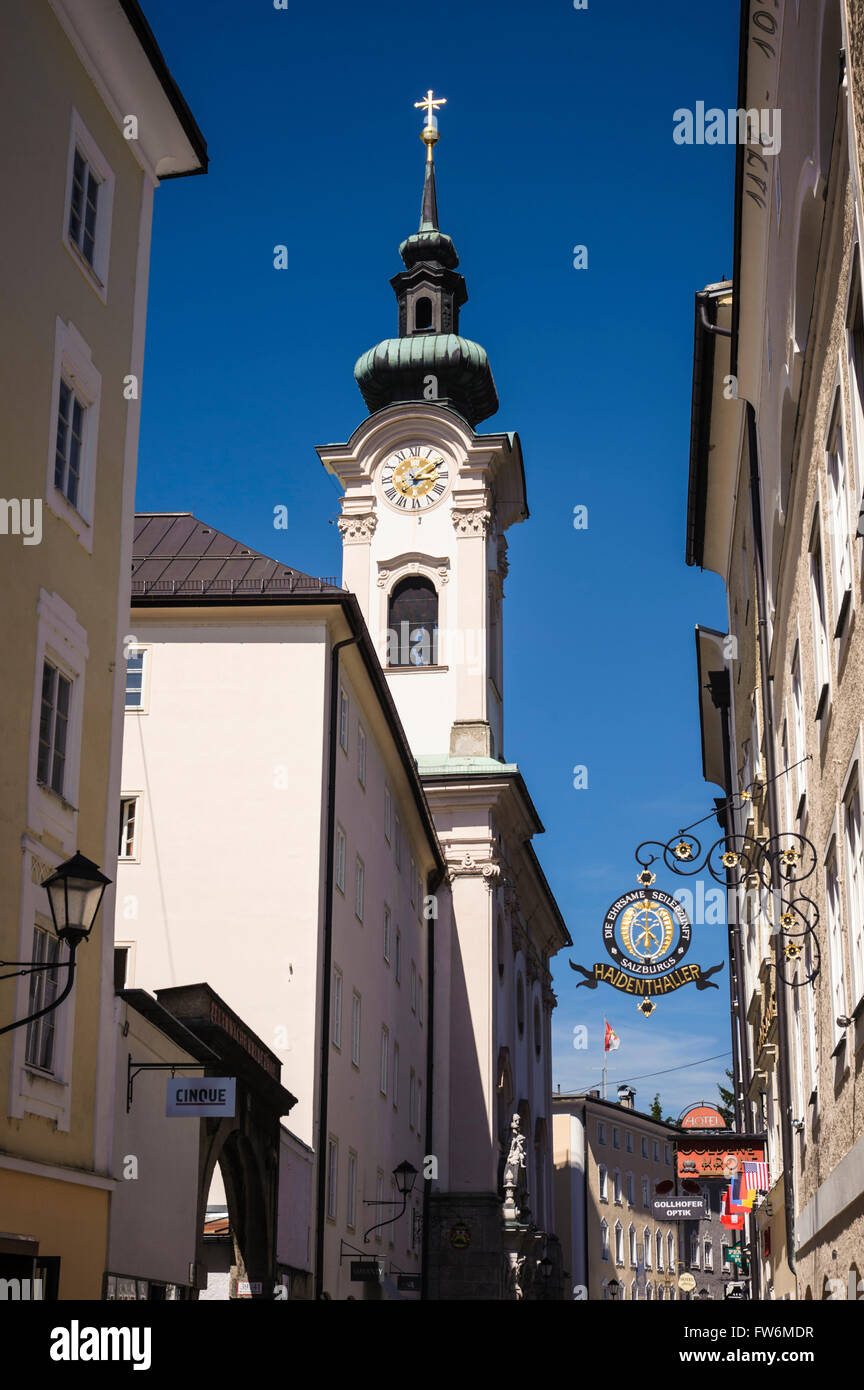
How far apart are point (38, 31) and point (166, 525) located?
18.6 meters

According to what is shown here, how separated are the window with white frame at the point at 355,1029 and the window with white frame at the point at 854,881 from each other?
72.1 ft

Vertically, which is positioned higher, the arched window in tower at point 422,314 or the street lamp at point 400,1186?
the arched window in tower at point 422,314

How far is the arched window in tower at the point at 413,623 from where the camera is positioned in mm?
54062

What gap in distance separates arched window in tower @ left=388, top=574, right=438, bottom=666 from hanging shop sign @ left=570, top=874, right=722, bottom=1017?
36977 millimetres

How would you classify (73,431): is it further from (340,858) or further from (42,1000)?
(340,858)

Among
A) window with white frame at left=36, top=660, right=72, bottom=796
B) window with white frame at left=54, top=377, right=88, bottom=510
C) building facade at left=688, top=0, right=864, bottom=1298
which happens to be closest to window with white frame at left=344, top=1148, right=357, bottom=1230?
building facade at left=688, top=0, right=864, bottom=1298

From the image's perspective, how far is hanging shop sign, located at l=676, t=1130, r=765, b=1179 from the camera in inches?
1091

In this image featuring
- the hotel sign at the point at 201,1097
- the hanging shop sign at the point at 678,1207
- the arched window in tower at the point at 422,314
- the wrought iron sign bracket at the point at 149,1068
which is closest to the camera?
the hotel sign at the point at 201,1097

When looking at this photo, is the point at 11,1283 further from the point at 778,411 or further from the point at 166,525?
the point at 166,525

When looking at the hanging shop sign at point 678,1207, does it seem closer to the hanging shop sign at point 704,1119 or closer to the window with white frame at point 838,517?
the hanging shop sign at point 704,1119

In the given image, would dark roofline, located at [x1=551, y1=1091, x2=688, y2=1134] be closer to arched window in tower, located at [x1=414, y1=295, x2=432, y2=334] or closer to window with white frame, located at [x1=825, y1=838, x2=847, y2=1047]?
arched window in tower, located at [x1=414, y1=295, x2=432, y2=334]

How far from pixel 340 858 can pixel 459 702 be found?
20.5 metres

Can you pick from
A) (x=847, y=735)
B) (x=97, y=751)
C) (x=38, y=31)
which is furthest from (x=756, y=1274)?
(x=38, y=31)

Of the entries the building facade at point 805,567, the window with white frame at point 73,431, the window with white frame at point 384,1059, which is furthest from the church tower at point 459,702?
the window with white frame at point 73,431
